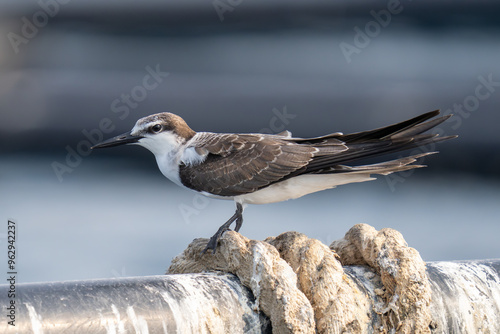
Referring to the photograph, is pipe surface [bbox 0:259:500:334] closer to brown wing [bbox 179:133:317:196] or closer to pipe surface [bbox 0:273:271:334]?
pipe surface [bbox 0:273:271:334]

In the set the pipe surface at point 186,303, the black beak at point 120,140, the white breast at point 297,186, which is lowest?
the pipe surface at point 186,303

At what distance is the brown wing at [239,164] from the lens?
8.61 ft

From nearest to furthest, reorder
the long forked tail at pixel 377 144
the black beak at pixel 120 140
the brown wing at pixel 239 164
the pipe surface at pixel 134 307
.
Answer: the pipe surface at pixel 134 307 → the long forked tail at pixel 377 144 → the brown wing at pixel 239 164 → the black beak at pixel 120 140

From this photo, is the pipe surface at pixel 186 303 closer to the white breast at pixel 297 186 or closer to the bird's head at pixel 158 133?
the white breast at pixel 297 186

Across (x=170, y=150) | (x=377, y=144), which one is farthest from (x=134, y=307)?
(x=170, y=150)

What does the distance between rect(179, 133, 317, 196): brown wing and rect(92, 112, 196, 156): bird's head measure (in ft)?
0.36

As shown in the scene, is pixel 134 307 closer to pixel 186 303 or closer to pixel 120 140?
pixel 186 303

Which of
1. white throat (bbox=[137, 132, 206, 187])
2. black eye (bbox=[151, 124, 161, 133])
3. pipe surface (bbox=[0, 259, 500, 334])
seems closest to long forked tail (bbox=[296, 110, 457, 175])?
pipe surface (bbox=[0, 259, 500, 334])

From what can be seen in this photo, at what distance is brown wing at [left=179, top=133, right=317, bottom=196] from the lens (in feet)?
8.61

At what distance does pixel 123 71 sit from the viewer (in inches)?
255

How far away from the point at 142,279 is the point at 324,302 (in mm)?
522

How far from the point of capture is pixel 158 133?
9.20ft

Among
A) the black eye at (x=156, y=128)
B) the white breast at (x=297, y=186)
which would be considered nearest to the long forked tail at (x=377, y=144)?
the white breast at (x=297, y=186)

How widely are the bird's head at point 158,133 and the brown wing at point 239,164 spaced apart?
0.36 ft
